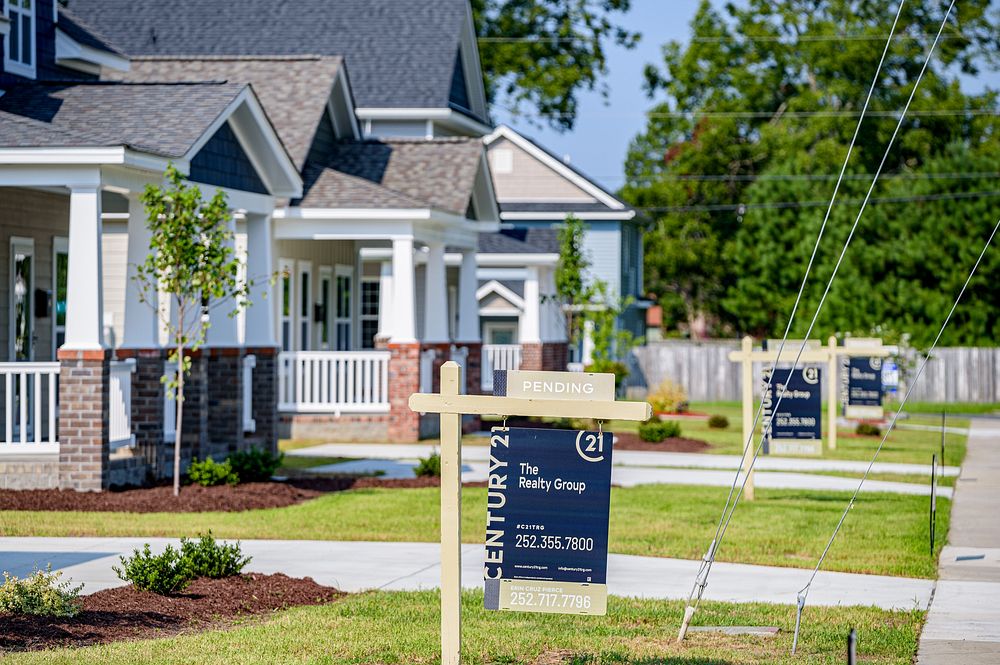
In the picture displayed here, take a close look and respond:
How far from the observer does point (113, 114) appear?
696 inches

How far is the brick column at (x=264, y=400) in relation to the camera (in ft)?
68.8

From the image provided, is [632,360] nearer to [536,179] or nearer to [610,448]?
[536,179]

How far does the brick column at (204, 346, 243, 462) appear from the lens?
19.8m

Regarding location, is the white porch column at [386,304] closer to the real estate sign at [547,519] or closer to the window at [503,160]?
the real estate sign at [547,519]

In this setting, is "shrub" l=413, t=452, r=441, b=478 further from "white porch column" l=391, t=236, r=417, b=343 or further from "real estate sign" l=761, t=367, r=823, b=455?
"white porch column" l=391, t=236, r=417, b=343

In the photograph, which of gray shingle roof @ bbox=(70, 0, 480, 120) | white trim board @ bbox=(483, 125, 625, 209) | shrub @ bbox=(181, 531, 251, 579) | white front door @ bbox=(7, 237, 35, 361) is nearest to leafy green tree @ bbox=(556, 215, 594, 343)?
gray shingle roof @ bbox=(70, 0, 480, 120)

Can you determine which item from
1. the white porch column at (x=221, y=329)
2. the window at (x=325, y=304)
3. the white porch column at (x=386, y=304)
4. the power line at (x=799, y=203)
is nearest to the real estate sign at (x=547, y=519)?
the white porch column at (x=221, y=329)

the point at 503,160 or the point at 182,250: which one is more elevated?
the point at 503,160

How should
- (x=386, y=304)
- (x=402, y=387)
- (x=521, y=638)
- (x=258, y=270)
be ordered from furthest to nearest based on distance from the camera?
(x=386, y=304) → (x=402, y=387) → (x=258, y=270) → (x=521, y=638)

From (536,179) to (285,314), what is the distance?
21.3 meters

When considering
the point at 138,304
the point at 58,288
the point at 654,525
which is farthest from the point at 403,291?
the point at 654,525

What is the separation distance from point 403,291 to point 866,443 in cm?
974

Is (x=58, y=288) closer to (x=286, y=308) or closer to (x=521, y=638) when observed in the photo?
(x=286, y=308)

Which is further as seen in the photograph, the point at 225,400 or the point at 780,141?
the point at 780,141
